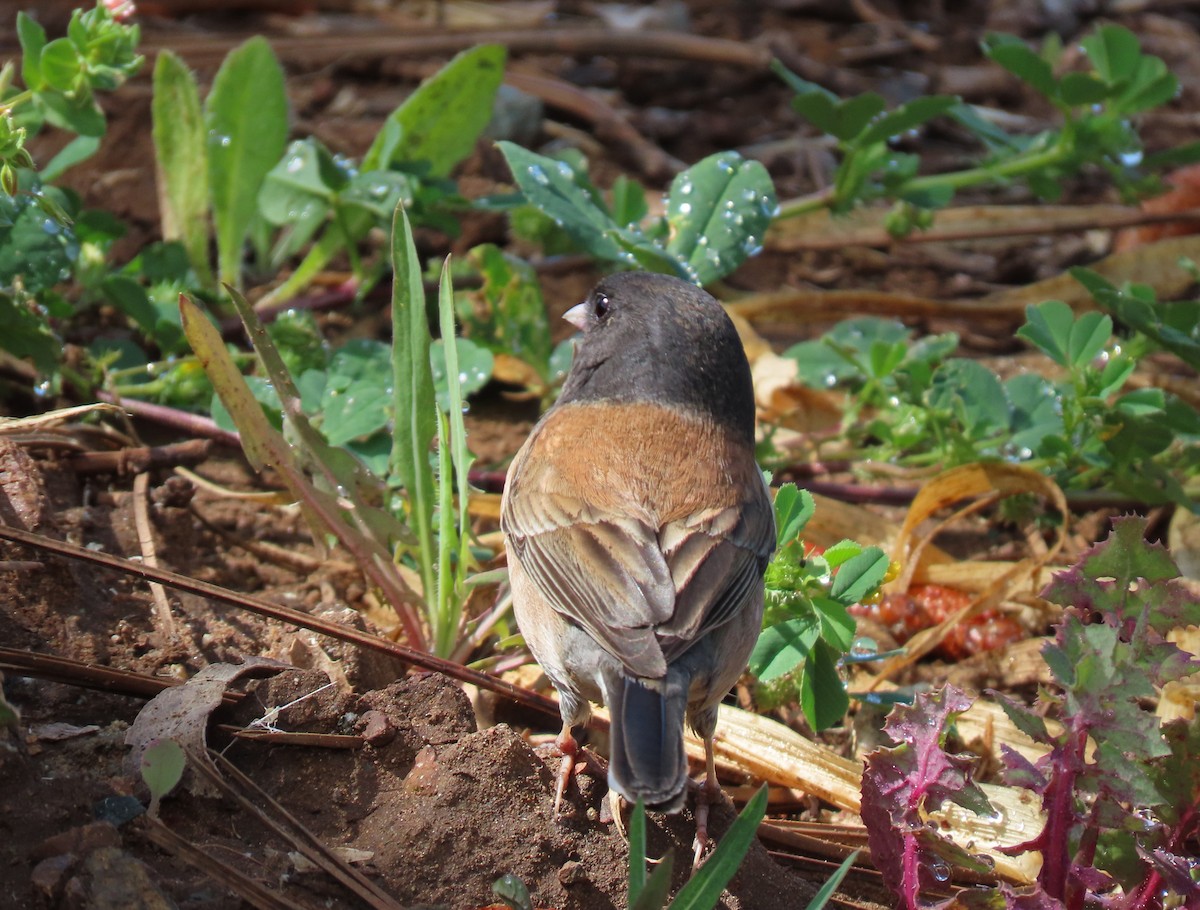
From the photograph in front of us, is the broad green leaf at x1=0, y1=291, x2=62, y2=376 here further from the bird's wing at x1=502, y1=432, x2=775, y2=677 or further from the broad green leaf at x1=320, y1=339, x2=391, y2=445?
the bird's wing at x1=502, y1=432, x2=775, y2=677

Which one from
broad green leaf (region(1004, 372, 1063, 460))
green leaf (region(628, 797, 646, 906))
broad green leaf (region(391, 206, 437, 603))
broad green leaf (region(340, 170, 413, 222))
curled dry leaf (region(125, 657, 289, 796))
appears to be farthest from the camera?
broad green leaf (region(340, 170, 413, 222))

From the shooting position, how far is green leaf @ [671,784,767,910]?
221cm

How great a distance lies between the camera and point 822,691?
3049 mm

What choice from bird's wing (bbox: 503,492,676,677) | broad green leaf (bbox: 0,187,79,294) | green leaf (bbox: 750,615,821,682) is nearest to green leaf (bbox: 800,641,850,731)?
green leaf (bbox: 750,615,821,682)

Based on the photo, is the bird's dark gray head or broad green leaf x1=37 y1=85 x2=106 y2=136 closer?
the bird's dark gray head

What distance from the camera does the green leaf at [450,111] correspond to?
4598mm

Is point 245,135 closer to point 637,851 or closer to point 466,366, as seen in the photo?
point 466,366

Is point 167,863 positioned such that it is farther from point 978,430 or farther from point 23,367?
point 978,430

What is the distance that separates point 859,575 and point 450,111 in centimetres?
244

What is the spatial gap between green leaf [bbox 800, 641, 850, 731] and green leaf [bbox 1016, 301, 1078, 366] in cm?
136

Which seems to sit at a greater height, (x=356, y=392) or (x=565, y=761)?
(x=356, y=392)

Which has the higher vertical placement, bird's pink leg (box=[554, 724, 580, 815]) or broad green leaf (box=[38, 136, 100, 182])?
broad green leaf (box=[38, 136, 100, 182])

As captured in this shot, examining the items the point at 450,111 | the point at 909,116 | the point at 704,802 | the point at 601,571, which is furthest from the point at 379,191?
the point at 704,802

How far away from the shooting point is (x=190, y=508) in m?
3.60
